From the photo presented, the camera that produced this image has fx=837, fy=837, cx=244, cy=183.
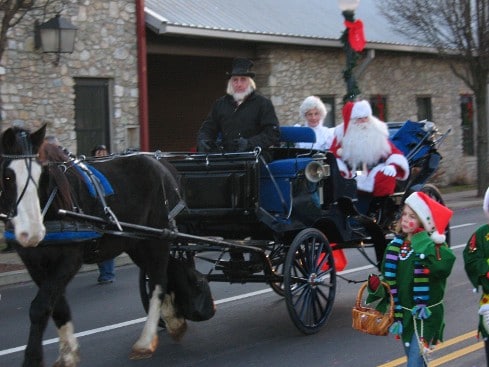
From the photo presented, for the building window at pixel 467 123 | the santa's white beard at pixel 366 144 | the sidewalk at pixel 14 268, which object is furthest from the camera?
the building window at pixel 467 123

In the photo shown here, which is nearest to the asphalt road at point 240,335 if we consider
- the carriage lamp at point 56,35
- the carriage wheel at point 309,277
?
the carriage wheel at point 309,277

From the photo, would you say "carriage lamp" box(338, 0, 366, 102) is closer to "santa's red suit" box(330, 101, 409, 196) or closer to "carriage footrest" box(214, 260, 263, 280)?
"santa's red suit" box(330, 101, 409, 196)

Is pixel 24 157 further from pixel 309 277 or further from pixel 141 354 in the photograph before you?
pixel 309 277

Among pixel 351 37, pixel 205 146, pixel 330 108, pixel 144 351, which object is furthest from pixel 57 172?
pixel 330 108

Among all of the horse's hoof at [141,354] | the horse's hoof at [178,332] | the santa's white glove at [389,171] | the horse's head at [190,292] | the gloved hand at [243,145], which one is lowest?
the horse's hoof at [141,354]

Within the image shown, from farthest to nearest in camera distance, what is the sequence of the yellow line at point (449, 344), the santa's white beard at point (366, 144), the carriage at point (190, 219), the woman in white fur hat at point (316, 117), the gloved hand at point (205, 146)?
the woman in white fur hat at point (316, 117) → the santa's white beard at point (366, 144) → the gloved hand at point (205, 146) → the yellow line at point (449, 344) → the carriage at point (190, 219)

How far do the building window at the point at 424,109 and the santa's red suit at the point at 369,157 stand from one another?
17972 millimetres

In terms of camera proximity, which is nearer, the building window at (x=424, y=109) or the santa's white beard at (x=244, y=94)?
the santa's white beard at (x=244, y=94)

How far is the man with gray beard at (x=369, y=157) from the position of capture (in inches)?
359

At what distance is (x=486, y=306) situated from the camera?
17.6ft

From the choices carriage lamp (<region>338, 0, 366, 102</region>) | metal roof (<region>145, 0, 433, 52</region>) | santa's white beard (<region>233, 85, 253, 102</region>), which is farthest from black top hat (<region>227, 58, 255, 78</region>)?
metal roof (<region>145, 0, 433, 52</region>)

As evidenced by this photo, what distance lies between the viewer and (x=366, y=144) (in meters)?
9.23

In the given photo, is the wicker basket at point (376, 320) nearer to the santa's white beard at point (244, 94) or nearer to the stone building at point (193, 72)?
the santa's white beard at point (244, 94)

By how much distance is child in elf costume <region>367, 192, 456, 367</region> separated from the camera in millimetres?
5395
